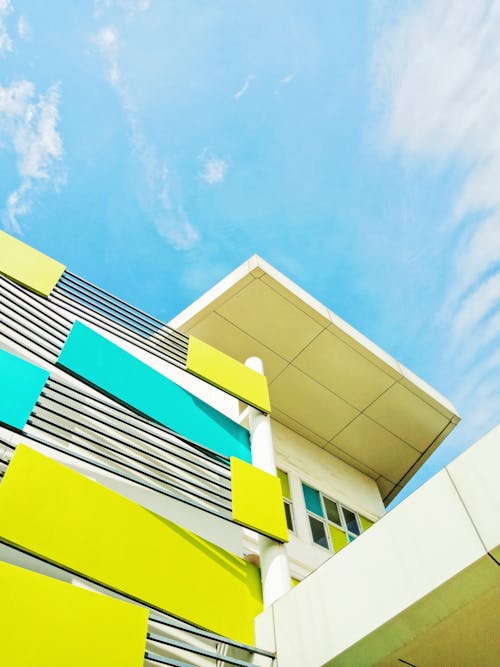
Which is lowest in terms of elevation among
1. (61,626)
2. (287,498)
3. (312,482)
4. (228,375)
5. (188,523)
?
(61,626)

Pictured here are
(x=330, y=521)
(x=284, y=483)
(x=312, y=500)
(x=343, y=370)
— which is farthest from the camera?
(x=343, y=370)

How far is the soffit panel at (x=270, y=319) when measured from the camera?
10.4 meters

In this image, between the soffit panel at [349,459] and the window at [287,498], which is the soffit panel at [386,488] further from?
the window at [287,498]

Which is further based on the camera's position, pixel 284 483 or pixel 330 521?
pixel 330 521

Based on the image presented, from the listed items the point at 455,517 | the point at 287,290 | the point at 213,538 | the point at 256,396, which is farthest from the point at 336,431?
the point at 455,517

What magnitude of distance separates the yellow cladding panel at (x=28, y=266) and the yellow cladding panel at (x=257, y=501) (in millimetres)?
3589

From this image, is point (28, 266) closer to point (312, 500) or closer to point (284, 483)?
point (284, 483)

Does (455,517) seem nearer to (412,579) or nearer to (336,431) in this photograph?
(412,579)

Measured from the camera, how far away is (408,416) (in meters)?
11.7

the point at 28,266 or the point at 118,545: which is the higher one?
the point at 28,266

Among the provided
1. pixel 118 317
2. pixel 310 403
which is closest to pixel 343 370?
pixel 310 403

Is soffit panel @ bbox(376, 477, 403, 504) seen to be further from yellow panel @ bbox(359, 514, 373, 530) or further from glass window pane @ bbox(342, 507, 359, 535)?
glass window pane @ bbox(342, 507, 359, 535)

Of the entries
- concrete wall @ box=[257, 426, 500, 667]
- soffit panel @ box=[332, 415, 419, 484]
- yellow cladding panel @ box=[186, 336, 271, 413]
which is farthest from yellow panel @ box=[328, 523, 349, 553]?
concrete wall @ box=[257, 426, 500, 667]

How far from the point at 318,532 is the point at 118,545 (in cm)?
531
